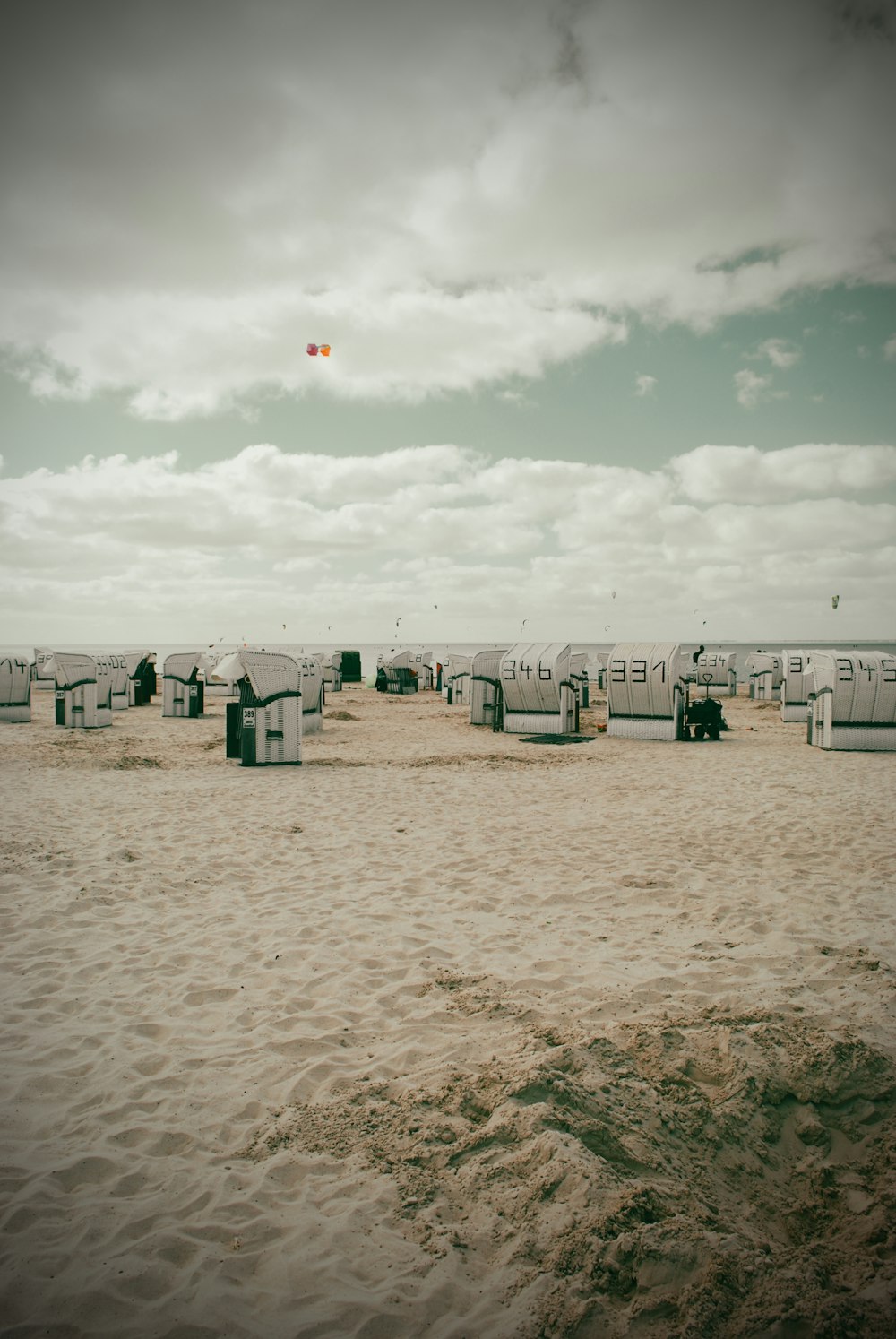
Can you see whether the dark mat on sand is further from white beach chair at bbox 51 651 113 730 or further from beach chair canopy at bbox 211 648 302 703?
white beach chair at bbox 51 651 113 730

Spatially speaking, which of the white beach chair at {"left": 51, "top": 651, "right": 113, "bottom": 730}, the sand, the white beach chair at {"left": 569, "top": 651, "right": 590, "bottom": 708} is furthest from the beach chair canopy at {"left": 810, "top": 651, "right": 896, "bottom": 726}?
the white beach chair at {"left": 51, "top": 651, "right": 113, "bottom": 730}

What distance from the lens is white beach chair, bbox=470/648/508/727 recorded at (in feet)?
89.8

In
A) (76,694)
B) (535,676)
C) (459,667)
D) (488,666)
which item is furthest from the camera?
(459,667)

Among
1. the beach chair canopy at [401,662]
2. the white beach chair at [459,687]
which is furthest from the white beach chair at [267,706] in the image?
the beach chair canopy at [401,662]

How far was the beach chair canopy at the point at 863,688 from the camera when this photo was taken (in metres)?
20.0

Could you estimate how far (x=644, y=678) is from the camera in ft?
74.7

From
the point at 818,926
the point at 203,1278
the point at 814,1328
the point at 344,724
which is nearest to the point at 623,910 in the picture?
the point at 818,926

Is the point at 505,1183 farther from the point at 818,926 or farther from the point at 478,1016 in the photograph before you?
the point at 818,926

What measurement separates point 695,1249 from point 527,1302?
0.82m

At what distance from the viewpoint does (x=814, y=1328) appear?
9.78ft

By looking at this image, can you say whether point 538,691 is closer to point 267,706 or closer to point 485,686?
point 485,686

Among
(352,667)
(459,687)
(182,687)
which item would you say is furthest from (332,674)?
(182,687)

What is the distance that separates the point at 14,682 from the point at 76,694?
150 inches

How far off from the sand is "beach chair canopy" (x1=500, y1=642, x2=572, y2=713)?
13.3 metres
